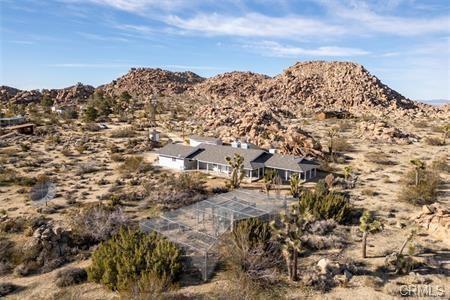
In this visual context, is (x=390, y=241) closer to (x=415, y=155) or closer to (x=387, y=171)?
(x=387, y=171)

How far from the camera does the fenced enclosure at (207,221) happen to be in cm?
2130

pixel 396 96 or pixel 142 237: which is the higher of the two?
pixel 396 96

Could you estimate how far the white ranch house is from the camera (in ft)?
127

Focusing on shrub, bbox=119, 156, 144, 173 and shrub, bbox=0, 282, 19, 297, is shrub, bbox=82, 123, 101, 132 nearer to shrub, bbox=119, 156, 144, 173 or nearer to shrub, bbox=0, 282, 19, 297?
shrub, bbox=119, 156, 144, 173

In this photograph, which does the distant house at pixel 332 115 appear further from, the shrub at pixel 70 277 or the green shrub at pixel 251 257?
the shrub at pixel 70 277

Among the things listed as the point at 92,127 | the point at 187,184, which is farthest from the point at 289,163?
the point at 92,127

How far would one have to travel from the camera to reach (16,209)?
30109 millimetres

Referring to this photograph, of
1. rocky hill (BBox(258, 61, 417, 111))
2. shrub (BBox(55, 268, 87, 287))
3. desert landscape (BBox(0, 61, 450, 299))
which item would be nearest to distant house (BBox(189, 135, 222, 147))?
desert landscape (BBox(0, 61, 450, 299))

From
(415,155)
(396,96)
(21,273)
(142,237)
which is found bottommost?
(21,273)

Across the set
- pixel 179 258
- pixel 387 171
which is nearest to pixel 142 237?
pixel 179 258

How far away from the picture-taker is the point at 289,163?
38875mm

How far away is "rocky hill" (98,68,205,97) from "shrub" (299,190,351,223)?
360 feet

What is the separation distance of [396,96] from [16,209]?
107 metres

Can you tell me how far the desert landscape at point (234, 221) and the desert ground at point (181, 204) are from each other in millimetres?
114
